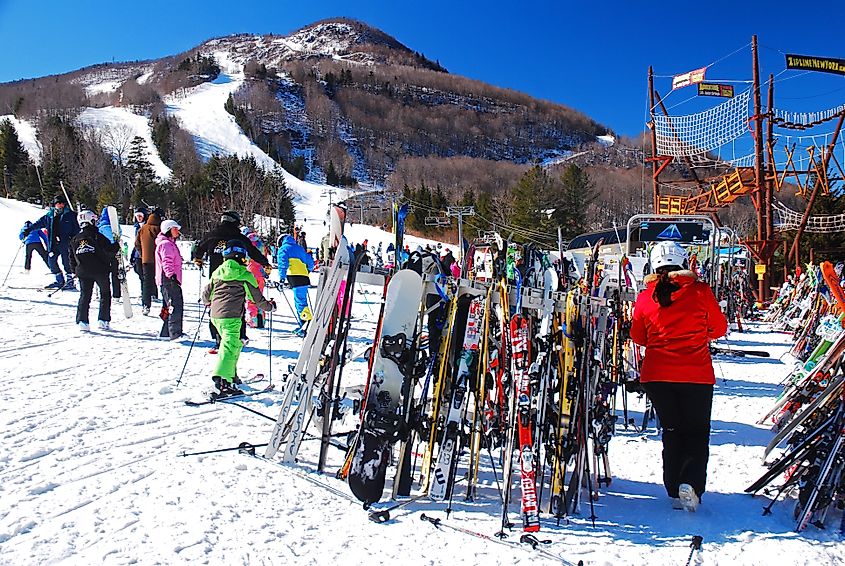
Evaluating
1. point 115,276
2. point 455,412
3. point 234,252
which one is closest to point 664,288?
point 455,412

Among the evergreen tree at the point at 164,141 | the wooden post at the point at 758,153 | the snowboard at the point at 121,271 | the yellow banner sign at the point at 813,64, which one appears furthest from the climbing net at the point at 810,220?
the evergreen tree at the point at 164,141

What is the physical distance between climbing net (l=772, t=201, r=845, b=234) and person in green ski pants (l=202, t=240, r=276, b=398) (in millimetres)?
23085

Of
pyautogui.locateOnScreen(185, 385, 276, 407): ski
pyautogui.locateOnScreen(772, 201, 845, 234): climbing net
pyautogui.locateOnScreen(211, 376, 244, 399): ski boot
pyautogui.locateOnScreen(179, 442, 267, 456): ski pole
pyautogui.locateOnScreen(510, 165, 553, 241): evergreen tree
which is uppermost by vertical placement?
pyautogui.locateOnScreen(510, 165, 553, 241): evergreen tree

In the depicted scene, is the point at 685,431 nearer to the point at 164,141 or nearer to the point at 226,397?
the point at 226,397

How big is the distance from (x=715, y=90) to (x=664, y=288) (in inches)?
966

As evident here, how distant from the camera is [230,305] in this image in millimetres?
5242

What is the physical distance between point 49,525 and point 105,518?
25 cm

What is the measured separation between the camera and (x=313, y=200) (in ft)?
279

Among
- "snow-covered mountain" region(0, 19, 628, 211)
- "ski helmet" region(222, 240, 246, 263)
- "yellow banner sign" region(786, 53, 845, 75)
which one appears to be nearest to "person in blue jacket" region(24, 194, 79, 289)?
"ski helmet" region(222, 240, 246, 263)

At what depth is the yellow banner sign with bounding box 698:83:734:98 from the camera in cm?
2319

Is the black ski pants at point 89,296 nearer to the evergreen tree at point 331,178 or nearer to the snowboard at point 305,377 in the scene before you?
the snowboard at point 305,377

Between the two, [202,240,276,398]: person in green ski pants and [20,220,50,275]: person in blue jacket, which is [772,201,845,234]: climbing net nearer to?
[202,240,276,398]: person in green ski pants

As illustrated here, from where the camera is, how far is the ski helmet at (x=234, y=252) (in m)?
5.45

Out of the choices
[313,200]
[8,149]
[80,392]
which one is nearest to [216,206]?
[8,149]
